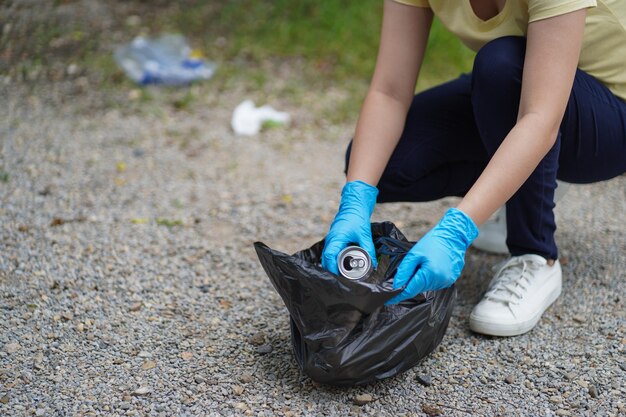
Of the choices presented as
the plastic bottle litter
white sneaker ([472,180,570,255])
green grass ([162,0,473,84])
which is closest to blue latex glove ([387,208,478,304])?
white sneaker ([472,180,570,255])

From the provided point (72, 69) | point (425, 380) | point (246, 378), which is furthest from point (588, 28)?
point (72, 69)

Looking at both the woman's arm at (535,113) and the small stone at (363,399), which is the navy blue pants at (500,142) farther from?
the small stone at (363,399)

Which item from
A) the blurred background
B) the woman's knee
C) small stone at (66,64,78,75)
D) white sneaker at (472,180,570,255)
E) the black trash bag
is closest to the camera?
the black trash bag

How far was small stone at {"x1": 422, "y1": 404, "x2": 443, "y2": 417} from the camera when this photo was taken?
1.64 metres

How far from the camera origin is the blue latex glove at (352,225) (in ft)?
5.71

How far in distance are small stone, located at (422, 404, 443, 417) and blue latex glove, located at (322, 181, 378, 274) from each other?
355mm

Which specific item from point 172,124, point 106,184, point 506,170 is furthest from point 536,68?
point 172,124

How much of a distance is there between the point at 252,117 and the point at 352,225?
1.86 m

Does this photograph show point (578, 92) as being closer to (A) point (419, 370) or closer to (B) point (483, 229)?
(B) point (483, 229)

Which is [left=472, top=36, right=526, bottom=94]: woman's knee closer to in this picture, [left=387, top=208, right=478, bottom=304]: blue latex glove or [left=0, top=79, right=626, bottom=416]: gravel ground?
[left=387, top=208, right=478, bottom=304]: blue latex glove

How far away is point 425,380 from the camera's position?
1.74m

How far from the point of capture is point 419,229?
2.61 meters

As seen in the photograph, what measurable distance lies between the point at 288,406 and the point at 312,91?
2.53 m

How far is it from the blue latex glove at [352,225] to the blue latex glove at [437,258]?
0.54ft
